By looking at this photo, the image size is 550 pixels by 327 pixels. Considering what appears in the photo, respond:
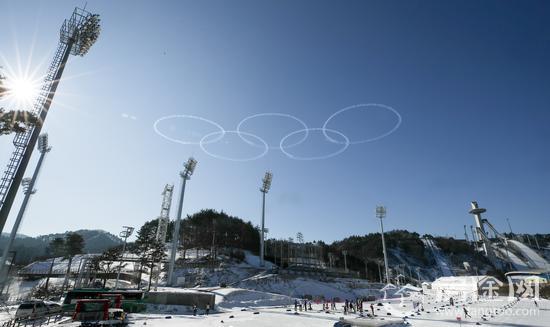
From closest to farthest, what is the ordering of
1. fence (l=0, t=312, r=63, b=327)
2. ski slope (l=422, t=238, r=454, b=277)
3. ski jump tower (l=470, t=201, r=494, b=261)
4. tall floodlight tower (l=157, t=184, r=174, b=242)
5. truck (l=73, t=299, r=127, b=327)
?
truck (l=73, t=299, r=127, b=327) < fence (l=0, t=312, r=63, b=327) < tall floodlight tower (l=157, t=184, r=174, b=242) < ski jump tower (l=470, t=201, r=494, b=261) < ski slope (l=422, t=238, r=454, b=277)

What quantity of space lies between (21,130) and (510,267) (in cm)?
20306

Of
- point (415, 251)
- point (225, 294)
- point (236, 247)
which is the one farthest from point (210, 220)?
point (415, 251)

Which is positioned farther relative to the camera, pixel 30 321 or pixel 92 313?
pixel 30 321

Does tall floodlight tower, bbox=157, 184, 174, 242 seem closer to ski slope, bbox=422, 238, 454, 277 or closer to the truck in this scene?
the truck

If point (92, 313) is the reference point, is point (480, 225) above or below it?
above

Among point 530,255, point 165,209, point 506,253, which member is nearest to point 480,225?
point 506,253

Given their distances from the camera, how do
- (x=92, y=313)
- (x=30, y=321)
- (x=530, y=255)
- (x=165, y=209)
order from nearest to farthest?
(x=92, y=313), (x=30, y=321), (x=165, y=209), (x=530, y=255)

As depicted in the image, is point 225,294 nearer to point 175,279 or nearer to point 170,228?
point 175,279

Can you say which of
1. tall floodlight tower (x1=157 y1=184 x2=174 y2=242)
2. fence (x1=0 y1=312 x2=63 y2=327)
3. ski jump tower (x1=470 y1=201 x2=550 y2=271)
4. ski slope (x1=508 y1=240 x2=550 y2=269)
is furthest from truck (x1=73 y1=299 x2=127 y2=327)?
ski slope (x1=508 y1=240 x2=550 y2=269)

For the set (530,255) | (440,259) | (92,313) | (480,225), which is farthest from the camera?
(440,259)

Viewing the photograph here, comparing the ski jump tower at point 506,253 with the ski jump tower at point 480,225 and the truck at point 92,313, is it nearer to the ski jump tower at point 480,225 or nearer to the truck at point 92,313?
the ski jump tower at point 480,225

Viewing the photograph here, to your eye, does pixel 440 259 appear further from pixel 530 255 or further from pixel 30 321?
pixel 30 321

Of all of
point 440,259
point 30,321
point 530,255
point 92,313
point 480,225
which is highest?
point 480,225

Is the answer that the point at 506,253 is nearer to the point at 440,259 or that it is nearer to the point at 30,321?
the point at 440,259
